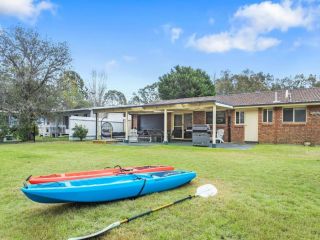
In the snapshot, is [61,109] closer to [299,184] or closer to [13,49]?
[13,49]

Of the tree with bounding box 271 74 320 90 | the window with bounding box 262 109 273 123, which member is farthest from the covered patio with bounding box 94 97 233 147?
the tree with bounding box 271 74 320 90

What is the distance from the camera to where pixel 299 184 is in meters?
4.98

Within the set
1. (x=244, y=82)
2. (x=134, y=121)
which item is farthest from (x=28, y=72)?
(x=244, y=82)

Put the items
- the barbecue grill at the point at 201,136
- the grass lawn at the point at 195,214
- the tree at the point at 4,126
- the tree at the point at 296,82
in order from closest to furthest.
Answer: the grass lawn at the point at 195,214 → the barbecue grill at the point at 201,136 → the tree at the point at 4,126 → the tree at the point at 296,82

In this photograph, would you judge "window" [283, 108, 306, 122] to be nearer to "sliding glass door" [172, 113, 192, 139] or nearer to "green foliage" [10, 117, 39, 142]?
"sliding glass door" [172, 113, 192, 139]

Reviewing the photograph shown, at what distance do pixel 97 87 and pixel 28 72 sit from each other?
23.1m

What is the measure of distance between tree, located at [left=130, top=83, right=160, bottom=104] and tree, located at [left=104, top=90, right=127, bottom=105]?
2072mm

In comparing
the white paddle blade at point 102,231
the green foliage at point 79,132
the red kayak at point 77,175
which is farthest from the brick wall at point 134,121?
the white paddle blade at point 102,231

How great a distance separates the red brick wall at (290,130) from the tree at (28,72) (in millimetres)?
14917

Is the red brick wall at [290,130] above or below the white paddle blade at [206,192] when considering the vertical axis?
above

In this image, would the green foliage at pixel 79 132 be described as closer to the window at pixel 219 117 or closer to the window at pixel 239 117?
the window at pixel 219 117

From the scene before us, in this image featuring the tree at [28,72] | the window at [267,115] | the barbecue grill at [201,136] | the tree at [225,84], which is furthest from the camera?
the tree at [225,84]

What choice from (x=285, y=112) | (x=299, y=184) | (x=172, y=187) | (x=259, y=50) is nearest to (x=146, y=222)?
(x=172, y=187)

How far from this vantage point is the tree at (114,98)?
148ft
